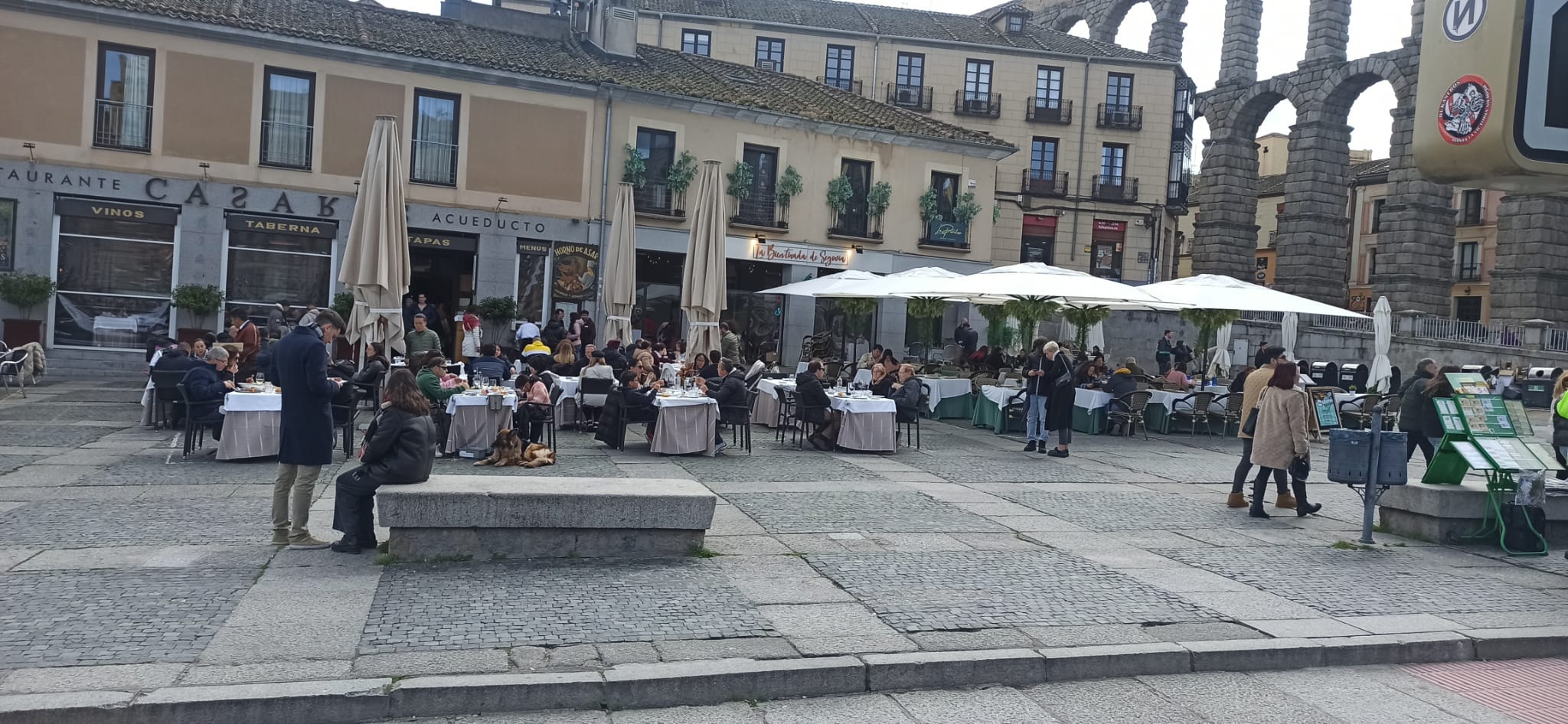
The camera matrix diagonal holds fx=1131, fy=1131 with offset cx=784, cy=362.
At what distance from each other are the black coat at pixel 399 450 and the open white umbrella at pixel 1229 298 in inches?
551

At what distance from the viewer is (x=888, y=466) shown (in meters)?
13.3

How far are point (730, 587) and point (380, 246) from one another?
10.1 m

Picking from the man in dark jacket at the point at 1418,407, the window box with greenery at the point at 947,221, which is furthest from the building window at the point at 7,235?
the man in dark jacket at the point at 1418,407

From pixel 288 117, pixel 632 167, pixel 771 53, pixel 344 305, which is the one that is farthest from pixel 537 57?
pixel 771 53

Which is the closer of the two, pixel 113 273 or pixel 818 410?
pixel 818 410

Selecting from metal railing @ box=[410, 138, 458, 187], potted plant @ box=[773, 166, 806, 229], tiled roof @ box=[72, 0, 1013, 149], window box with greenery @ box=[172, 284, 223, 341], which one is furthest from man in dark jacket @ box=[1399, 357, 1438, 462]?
window box with greenery @ box=[172, 284, 223, 341]

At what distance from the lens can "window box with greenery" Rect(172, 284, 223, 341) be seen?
2109cm

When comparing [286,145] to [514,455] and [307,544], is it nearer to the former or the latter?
[514,455]

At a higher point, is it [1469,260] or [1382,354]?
[1469,260]

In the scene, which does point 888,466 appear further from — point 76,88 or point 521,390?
point 76,88

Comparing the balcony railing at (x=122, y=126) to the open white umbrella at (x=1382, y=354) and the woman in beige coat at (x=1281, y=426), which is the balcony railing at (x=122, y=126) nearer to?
the woman in beige coat at (x=1281, y=426)

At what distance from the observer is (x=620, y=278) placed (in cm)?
1955

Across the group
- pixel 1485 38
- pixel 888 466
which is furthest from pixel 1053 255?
pixel 1485 38

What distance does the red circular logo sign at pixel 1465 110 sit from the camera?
26.0 ft
